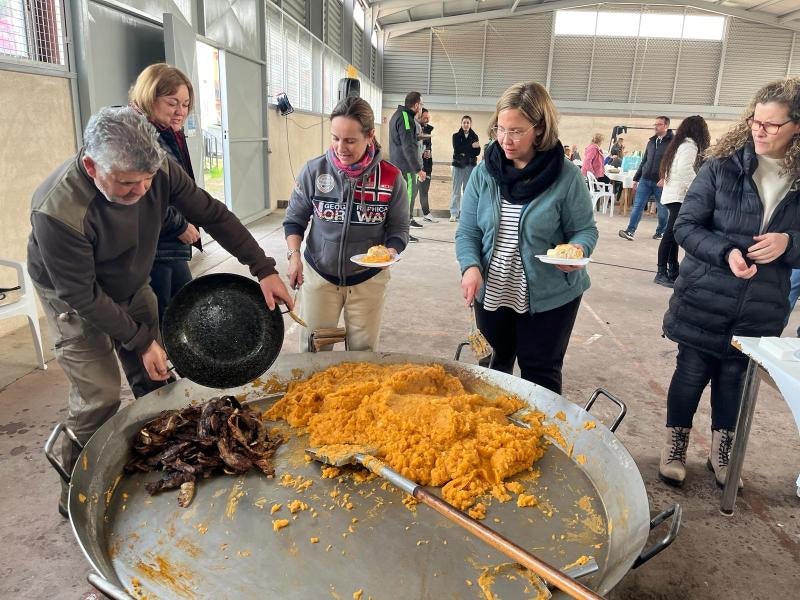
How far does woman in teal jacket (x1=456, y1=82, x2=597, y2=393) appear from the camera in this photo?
1.97 metres

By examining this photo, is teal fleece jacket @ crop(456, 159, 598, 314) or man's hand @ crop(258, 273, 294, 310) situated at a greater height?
teal fleece jacket @ crop(456, 159, 598, 314)

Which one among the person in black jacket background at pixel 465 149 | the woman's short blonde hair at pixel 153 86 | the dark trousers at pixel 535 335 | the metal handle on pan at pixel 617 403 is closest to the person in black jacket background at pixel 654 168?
the person in black jacket background at pixel 465 149

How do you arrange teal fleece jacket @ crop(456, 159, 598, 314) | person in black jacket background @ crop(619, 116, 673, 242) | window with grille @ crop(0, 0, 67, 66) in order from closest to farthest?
teal fleece jacket @ crop(456, 159, 598, 314)
window with grille @ crop(0, 0, 67, 66)
person in black jacket background @ crop(619, 116, 673, 242)

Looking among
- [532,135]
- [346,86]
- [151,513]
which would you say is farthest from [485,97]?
[151,513]

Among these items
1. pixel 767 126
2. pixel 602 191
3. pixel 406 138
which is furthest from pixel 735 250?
pixel 602 191

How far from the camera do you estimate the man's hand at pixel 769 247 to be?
75.3 inches

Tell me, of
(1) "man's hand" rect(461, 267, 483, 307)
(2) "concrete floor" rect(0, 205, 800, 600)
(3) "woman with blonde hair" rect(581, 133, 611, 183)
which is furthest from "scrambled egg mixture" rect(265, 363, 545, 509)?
(3) "woman with blonde hair" rect(581, 133, 611, 183)

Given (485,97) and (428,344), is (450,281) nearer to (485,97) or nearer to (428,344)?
(428,344)

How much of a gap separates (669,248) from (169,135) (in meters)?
4.69

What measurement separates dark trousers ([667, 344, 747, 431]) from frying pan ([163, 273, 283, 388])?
166 cm

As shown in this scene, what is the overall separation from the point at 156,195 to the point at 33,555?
124 cm

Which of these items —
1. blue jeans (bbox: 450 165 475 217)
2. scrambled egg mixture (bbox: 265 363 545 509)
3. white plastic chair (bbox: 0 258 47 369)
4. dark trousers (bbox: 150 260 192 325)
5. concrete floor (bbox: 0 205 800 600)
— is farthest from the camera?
blue jeans (bbox: 450 165 475 217)

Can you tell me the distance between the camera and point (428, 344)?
3863 millimetres

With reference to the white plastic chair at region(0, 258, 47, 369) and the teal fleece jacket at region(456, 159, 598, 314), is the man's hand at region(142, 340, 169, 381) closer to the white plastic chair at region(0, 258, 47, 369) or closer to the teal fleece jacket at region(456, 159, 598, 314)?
the teal fleece jacket at region(456, 159, 598, 314)
